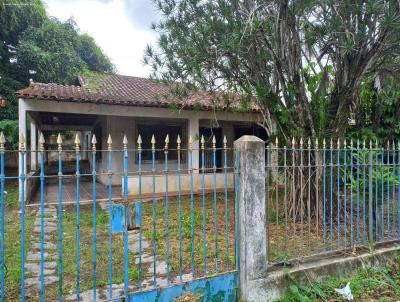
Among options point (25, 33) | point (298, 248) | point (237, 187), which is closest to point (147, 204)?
point (298, 248)

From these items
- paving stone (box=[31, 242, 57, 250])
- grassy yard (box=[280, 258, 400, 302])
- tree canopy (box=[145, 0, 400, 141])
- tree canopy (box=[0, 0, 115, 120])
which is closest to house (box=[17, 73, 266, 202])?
tree canopy (box=[145, 0, 400, 141])

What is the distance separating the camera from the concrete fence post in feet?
10.1

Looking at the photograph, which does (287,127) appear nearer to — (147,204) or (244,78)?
(244,78)

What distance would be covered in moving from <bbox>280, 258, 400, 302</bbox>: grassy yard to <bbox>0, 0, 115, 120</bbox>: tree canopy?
16072mm

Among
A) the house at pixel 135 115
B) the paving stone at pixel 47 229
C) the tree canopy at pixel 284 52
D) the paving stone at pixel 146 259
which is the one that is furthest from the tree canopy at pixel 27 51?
the paving stone at pixel 146 259

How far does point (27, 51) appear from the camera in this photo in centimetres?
1516

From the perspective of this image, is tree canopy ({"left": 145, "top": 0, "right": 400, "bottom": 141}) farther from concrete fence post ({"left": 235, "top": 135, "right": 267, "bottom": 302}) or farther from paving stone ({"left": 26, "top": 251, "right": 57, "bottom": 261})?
paving stone ({"left": 26, "top": 251, "right": 57, "bottom": 261})

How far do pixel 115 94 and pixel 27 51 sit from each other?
9.00 metres

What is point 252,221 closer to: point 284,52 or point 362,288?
point 362,288

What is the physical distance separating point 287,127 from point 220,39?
209 centimetres

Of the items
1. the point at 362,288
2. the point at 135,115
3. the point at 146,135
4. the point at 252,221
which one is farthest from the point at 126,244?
the point at 146,135

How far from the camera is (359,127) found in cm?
825

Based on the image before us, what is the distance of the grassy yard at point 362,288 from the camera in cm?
322

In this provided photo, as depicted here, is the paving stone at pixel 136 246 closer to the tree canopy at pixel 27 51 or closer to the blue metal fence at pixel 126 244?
the blue metal fence at pixel 126 244
